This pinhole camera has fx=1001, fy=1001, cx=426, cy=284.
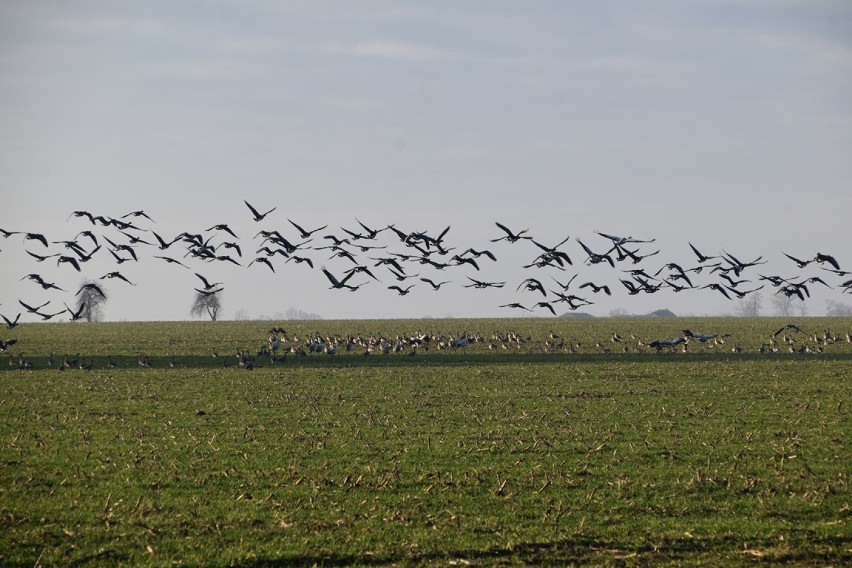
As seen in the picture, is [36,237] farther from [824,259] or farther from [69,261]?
[824,259]

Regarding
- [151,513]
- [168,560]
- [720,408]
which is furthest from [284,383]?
[168,560]

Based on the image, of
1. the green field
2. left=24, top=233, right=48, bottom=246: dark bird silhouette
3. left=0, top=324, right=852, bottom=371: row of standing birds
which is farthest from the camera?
left=0, top=324, right=852, bottom=371: row of standing birds

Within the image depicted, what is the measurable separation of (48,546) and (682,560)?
10.9 m

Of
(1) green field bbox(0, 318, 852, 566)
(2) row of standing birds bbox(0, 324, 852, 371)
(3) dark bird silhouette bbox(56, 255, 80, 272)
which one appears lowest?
(1) green field bbox(0, 318, 852, 566)

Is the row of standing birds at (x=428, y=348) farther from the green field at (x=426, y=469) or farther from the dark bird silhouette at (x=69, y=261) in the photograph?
the dark bird silhouette at (x=69, y=261)

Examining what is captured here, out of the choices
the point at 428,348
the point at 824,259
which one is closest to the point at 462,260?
the point at 824,259

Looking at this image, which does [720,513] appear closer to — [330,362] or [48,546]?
[48,546]

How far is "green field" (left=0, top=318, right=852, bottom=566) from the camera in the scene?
696 inches

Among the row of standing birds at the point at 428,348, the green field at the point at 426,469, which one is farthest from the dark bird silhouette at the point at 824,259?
Result: the row of standing birds at the point at 428,348

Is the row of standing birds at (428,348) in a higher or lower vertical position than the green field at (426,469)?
higher

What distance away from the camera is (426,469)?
24562 millimetres

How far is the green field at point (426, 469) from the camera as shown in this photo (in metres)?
17.7

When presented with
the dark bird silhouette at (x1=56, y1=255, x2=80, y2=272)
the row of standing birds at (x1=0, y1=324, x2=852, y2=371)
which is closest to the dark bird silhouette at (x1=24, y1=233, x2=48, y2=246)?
the dark bird silhouette at (x1=56, y1=255, x2=80, y2=272)

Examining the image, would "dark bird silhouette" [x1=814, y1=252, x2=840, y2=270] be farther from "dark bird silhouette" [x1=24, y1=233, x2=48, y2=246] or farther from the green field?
"dark bird silhouette" [x1=24, y1=233, x2=48, y2=246]
